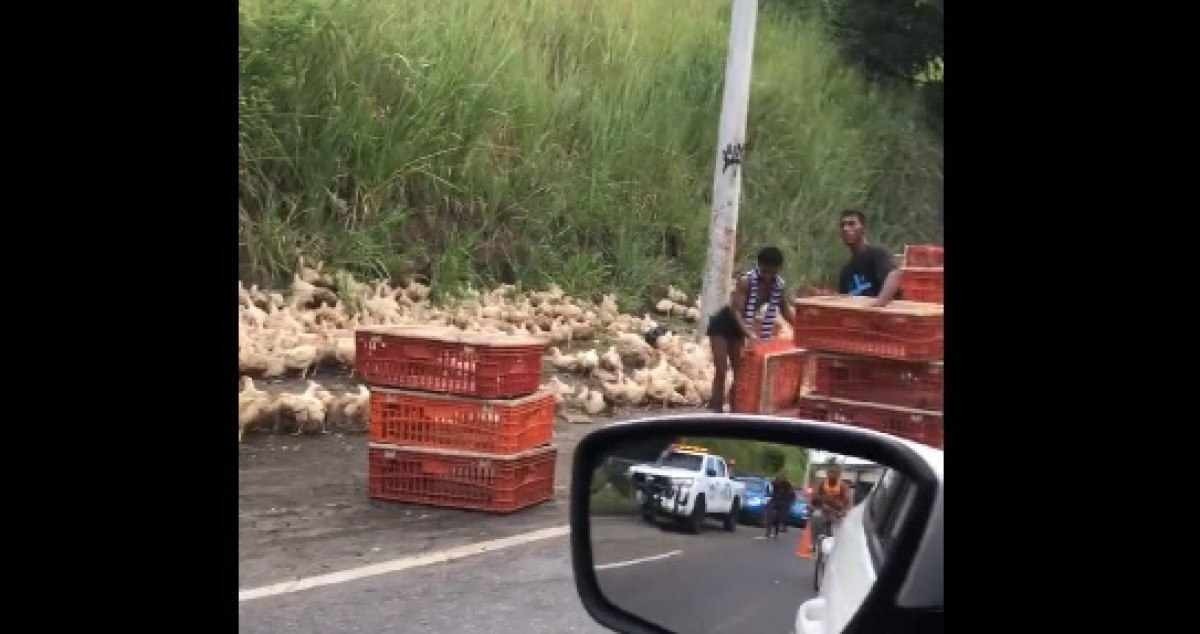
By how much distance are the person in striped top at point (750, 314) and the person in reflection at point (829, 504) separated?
620 centimetres

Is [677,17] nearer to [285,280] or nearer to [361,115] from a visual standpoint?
[361,115]

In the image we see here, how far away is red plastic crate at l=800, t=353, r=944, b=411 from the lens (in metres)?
6.87

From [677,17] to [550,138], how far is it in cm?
360

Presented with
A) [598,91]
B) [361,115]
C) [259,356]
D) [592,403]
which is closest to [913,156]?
[598,91]

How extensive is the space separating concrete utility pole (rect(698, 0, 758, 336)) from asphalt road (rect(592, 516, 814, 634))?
8975 mm

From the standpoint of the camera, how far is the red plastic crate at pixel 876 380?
687cm

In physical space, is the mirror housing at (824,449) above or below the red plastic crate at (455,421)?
above

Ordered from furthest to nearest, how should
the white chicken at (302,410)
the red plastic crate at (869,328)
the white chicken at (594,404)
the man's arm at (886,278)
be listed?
the white chicken at (594,404), the white chicken at (302,410), the man's arm at (886,278), the red plastic crate at (869,328)


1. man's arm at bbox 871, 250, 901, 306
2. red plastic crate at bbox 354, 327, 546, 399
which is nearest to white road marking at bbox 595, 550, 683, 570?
red plastic crate at bbox 354, 327, 546, 399

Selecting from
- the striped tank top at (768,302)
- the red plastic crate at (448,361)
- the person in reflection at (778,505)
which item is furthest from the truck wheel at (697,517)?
the striped tank top at (768,302)

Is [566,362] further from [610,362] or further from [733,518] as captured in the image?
[733,518]

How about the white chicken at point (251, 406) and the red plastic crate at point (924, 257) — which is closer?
the white chicken at point (251, 406)

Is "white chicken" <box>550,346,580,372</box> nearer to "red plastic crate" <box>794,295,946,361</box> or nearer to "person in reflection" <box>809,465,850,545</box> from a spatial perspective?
"red plastic crate" <box>794,295,946,361</box>

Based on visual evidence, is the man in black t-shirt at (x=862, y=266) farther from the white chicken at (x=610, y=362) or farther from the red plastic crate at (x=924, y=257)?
the white chicken at (x=610, y=362)
